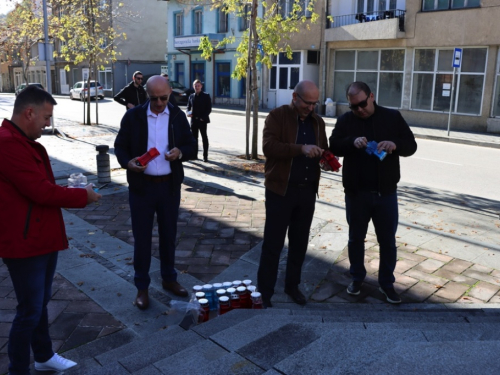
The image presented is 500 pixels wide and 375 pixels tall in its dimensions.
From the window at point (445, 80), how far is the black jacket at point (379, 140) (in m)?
17.1

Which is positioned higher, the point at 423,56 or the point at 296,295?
the point at 423,56

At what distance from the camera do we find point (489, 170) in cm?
1151

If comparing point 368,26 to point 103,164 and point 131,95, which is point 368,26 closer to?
point 131,95

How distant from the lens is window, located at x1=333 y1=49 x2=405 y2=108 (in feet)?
73.3

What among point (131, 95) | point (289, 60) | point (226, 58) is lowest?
point (131, 95)

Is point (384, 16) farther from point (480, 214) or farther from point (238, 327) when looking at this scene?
point (238, 327)

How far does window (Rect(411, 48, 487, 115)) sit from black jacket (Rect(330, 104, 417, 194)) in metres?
17.1

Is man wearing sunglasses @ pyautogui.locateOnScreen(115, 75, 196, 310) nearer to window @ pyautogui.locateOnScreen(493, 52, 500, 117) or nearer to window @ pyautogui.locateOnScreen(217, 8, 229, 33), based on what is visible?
window @ pyautogui.locateOnScreen(493, 52, 500, 117)

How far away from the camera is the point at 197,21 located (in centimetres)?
3462

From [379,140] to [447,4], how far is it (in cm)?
1807

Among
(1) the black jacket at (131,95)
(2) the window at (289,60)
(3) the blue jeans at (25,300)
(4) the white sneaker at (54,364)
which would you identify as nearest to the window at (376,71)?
(2) the window at (289,60)

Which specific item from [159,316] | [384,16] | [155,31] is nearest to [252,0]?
[159,316]

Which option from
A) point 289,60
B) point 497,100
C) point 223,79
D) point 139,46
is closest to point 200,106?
point 497,100

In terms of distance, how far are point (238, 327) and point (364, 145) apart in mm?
1789
